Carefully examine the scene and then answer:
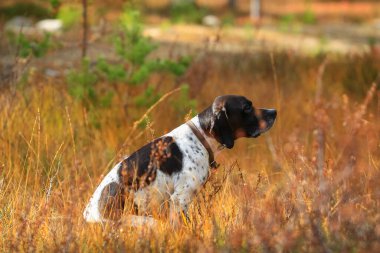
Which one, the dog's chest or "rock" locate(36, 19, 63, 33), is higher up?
"rock" locate(36, 19, 63, 33)

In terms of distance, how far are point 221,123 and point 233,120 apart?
0.10 meters

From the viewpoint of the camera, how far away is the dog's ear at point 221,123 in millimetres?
4918

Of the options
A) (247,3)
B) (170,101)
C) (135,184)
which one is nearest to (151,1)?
(247,3)

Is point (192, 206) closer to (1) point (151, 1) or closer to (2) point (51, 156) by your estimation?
(2) point (51, 156)

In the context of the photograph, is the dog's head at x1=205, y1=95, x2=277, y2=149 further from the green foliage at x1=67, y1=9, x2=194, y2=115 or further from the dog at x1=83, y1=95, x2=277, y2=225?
the green foliage at x1=67, y1=9, x2=194, y2=115

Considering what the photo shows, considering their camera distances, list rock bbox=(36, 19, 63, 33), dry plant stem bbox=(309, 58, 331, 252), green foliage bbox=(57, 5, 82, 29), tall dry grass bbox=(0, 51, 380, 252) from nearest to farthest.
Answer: dry plant stem bbox=(309, 58, 331, 252)
tall dry grass bbox=(0, 51, 380, 252)
green foliage bbox=(57, 5, 82, 29)
rock bbox=(36, 19, 63, 33)

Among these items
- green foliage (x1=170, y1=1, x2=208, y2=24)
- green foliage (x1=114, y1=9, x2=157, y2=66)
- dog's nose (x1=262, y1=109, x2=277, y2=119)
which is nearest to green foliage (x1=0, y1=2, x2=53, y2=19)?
green foliage (x1=170, y1=1, x2=208, y2=24)

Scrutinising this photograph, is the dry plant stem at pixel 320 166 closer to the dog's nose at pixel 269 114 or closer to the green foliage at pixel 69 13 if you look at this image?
the dog's nose at pixel 269 114

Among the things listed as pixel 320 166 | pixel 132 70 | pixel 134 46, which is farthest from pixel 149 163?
pixel 132 70

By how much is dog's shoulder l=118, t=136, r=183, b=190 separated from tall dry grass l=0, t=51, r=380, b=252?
0.78 ft

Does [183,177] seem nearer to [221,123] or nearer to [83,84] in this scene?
[221,123]

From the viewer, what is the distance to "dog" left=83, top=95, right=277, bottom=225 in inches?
184

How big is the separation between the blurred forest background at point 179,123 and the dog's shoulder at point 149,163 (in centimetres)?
23

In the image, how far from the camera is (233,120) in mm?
5031
